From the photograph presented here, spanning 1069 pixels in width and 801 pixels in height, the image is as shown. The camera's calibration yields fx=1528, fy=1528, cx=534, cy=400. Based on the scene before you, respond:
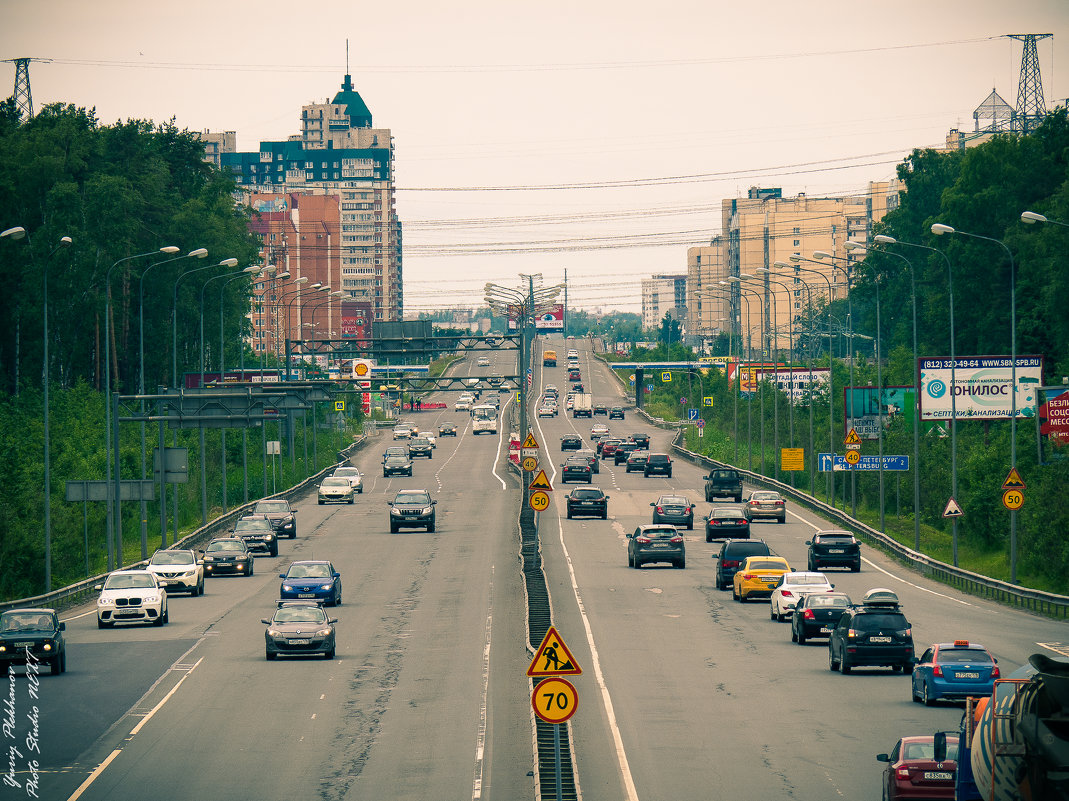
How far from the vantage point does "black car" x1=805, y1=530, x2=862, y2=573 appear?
51750 millimetres

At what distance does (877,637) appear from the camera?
31.1 meters

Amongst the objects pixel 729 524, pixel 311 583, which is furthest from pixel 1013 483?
pixel 311 583

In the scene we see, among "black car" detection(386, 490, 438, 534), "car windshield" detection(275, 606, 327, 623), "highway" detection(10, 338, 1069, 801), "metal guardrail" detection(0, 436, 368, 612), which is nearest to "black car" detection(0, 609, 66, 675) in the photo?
"highway" detection(10, 338, 1069, 801)

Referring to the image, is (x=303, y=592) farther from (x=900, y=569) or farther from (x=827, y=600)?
(x=900, y=569)

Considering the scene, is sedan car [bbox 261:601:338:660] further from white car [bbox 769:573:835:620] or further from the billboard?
the billboard

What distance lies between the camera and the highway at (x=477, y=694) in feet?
72.5

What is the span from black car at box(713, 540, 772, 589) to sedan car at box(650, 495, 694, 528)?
15.1 metres

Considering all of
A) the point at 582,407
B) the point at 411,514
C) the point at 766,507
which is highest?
the point at 582,407

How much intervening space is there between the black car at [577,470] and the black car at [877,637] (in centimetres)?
5503

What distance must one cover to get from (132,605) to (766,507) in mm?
35266

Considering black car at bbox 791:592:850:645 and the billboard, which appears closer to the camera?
black car at bbox 791:592:850:645

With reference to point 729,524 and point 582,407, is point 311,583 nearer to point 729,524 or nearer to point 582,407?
point 729,524

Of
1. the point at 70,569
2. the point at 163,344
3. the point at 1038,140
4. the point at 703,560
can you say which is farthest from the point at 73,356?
the point at 1038,140

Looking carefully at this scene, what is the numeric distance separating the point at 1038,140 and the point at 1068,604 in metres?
66.2
